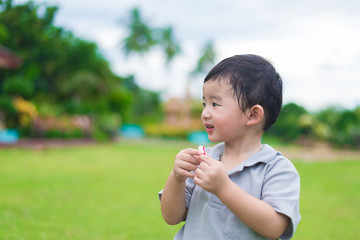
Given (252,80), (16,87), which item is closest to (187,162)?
(252,80)

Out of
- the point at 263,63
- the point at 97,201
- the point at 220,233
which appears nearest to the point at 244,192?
the point at 220,233

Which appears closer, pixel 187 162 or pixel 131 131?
pixel 187 162

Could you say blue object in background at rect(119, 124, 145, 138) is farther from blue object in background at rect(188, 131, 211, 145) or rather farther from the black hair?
the black hair

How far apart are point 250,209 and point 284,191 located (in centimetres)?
14

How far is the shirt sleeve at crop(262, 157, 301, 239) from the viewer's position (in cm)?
126

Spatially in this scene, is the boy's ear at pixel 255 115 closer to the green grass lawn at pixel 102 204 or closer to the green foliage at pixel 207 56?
the green grass lawn at pixel 102 204

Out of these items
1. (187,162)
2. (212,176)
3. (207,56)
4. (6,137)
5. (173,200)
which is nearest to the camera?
(212,176)

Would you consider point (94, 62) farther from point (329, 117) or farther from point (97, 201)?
point (97, 201)

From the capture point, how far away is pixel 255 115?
4.59ft

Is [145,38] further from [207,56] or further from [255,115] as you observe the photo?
[255,115]

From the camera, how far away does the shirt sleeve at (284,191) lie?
1259 millimetres

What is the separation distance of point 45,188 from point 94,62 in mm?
16465

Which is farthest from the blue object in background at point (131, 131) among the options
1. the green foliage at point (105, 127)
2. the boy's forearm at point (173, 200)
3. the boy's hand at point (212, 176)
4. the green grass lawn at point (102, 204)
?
the boy's hand at point (212, 176)

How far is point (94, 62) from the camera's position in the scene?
20812mm
